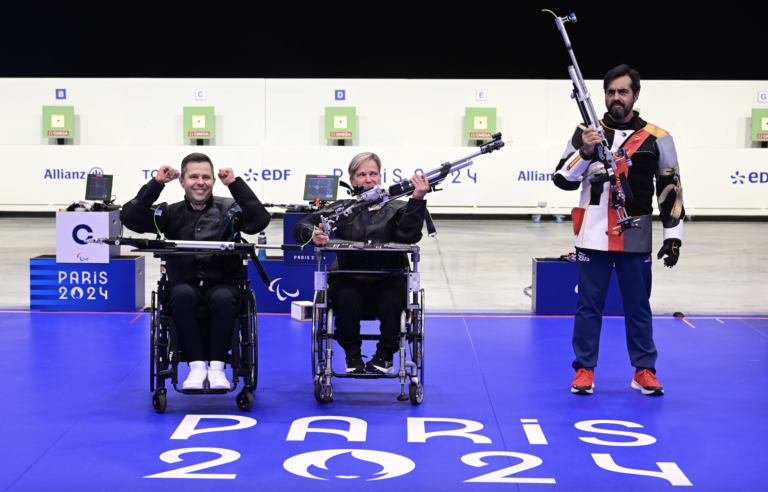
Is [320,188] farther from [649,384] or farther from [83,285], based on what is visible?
[649,384]

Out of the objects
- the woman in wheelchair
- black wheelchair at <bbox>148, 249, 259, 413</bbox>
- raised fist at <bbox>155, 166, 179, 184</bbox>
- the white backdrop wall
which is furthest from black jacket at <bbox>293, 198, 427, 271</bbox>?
the white backdrop wall

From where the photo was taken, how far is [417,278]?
3.19m

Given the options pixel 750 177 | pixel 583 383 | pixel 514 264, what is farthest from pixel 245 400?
pixel 750 177

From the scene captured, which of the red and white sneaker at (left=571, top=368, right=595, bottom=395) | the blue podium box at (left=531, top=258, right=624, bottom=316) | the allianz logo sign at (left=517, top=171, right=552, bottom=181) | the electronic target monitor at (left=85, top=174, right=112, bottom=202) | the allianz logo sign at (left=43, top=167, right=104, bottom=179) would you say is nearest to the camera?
the red and white sneaker at (left=571, top=368, right=595, bottom=395)

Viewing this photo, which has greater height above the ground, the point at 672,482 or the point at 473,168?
the point at 473,168

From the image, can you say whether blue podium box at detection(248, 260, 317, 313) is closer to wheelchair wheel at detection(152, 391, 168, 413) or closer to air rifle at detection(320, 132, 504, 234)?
air rifle at detection(320, 132, 504, 234)

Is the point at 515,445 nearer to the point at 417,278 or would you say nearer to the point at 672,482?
the point at 672,482

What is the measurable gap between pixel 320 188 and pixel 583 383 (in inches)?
148

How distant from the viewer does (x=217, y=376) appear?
3121mm

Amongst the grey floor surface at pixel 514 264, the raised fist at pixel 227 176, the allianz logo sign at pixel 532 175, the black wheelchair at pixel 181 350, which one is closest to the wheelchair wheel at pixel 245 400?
the black wheelchair at pixel 181 350

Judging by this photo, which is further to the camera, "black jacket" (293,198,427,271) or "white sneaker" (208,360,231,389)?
"black jacket" (293,198,427,271)

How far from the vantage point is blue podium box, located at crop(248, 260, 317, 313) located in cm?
527
